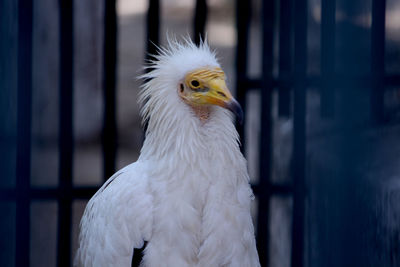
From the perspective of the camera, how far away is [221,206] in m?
2.15

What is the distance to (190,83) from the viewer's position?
2.21 metres

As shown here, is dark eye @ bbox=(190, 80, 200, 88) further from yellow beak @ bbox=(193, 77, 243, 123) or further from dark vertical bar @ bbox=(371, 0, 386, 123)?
dark vertical bar @ bbox=(371, 0, 386, 123)

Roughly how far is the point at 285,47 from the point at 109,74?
1.08 metres

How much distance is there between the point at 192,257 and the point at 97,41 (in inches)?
145

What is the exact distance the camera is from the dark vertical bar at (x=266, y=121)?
2.95 meters

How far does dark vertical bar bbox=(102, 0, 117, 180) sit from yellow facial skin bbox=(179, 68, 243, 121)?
76 centimetres

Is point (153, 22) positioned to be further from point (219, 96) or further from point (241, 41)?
point (219, 96)

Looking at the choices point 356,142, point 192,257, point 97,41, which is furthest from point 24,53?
point 97,41

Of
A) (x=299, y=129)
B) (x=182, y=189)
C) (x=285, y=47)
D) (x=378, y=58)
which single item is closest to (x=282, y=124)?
(x=285, y=47)

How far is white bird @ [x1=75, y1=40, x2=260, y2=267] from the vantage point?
2100mm

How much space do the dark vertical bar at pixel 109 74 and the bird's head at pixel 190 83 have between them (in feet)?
1.93

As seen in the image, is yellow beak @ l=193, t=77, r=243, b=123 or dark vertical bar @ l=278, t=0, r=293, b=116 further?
dark vertical bar @ l=278, t=0, r=293, b=116

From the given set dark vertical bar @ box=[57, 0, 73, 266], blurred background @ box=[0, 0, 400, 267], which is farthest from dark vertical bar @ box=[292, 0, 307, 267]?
dark vertical bar @ box=[57, 0, 73, 266]

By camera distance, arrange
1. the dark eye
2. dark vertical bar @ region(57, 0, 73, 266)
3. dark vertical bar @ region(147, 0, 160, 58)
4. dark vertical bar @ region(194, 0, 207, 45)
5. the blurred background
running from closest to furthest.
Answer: the blurred background → the dark eye → dark vertical bar @ region(57, 0, 73, 266) → dark vertical bar @ region(147, 0, 160, 58) → dark vertical bar @ region(194, 0, 207, 45)
